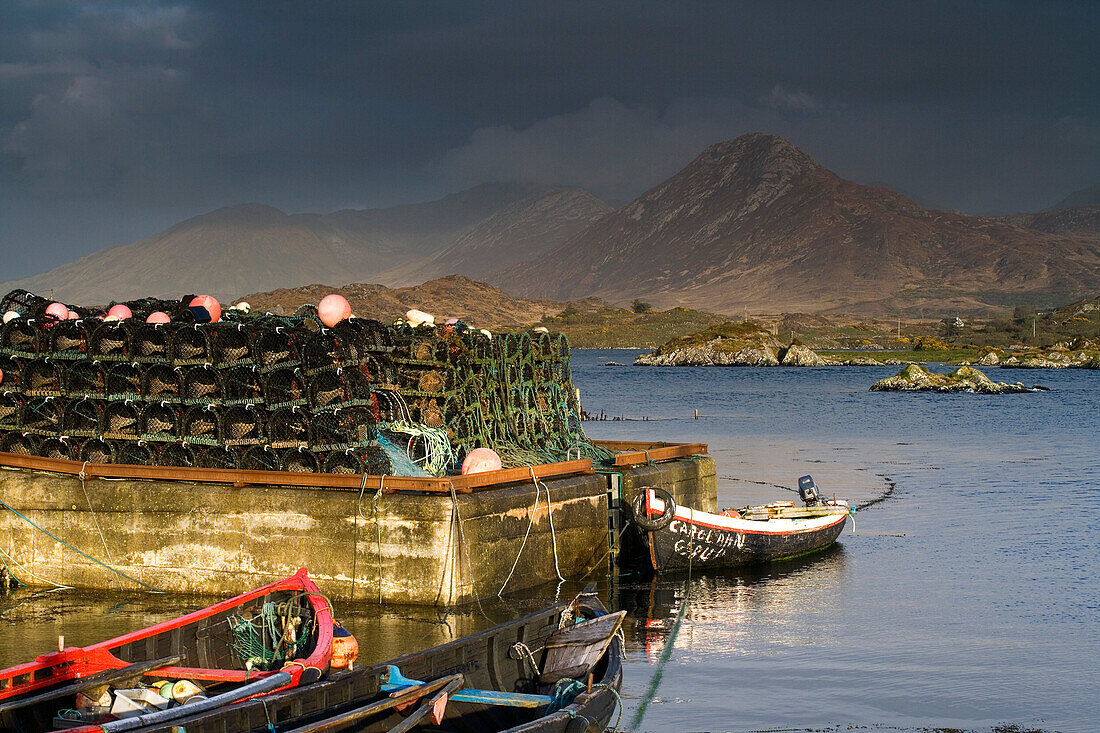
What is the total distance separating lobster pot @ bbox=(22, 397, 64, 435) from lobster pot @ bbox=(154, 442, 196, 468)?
6.45 ft

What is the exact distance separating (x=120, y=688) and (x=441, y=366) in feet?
31.2

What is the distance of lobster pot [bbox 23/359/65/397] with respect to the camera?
1731 centimetres

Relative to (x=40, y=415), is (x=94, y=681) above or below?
below

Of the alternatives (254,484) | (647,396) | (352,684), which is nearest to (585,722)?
(352,684)

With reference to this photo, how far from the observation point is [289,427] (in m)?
16.0

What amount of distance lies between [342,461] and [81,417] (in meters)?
4.40

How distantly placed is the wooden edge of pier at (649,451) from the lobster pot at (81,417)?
8.17 metres

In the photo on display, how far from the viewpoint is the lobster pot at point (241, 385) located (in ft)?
53.1

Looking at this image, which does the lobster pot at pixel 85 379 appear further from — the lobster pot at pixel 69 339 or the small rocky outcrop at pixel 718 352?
the small rocky outcrop at pixel 718 352

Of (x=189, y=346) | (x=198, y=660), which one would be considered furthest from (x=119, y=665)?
(x=189, y=346)

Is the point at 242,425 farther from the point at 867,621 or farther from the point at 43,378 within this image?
the point at 867,621

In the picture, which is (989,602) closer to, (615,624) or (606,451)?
(606,451)

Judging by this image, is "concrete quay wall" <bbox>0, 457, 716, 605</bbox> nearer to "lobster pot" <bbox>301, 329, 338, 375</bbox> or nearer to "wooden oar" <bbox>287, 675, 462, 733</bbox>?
"lobster pot" <bbox>301, 329, 338, 375</bbox>

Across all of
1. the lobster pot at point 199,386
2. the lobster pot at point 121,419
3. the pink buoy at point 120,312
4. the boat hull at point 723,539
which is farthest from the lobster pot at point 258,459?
the boat hull at point 723,539
